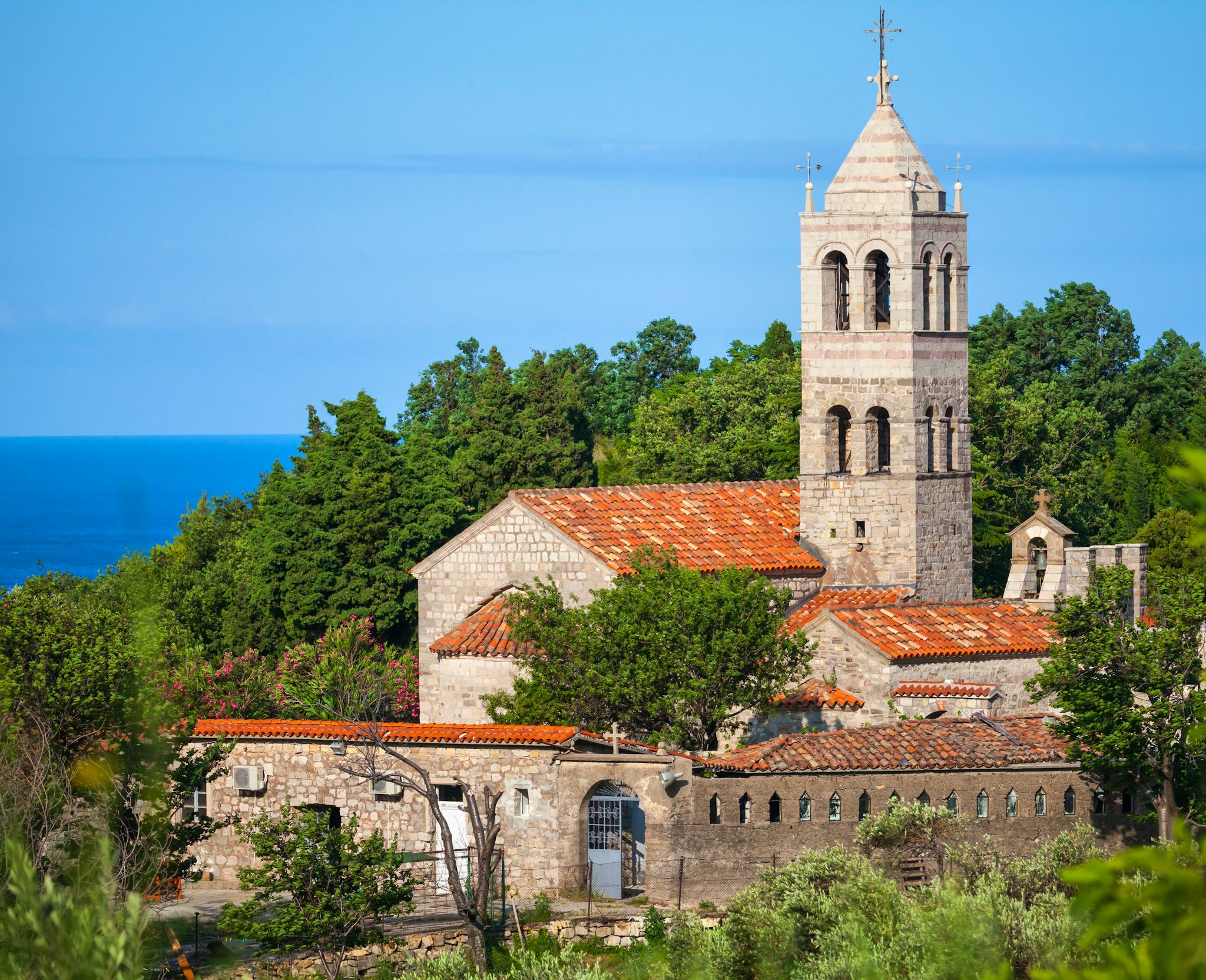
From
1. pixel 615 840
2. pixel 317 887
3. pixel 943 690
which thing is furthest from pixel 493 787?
pixel 943 690

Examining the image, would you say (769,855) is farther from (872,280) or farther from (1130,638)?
(872,280)

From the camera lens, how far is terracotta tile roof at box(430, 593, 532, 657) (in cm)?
3484

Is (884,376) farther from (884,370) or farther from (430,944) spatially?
(430,944)

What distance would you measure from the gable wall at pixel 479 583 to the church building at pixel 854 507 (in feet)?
0.10

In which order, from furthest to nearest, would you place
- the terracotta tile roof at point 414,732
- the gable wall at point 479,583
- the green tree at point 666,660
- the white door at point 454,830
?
the gable wall at point 479,583, the green tree at point 666,660, the terracotta tile roof at point 414,732, the white door at point 454,830

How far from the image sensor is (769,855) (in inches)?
1123

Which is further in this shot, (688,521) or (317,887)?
(688,521)

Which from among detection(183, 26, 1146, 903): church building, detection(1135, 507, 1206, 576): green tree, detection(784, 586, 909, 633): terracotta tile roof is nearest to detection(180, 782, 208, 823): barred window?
detection(183, 26, 1146, 903): church building

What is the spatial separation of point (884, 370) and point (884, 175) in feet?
11.8

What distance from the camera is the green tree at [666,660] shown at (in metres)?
31.5

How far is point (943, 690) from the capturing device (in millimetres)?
32750

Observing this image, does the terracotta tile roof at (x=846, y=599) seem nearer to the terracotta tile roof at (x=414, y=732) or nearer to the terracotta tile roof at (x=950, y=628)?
the terracotta tile roof at (x=950, y=628)

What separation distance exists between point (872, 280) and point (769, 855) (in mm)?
13158

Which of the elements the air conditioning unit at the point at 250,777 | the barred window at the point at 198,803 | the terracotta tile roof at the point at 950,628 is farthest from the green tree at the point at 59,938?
the terracotta tile roof at the point at 950,628
